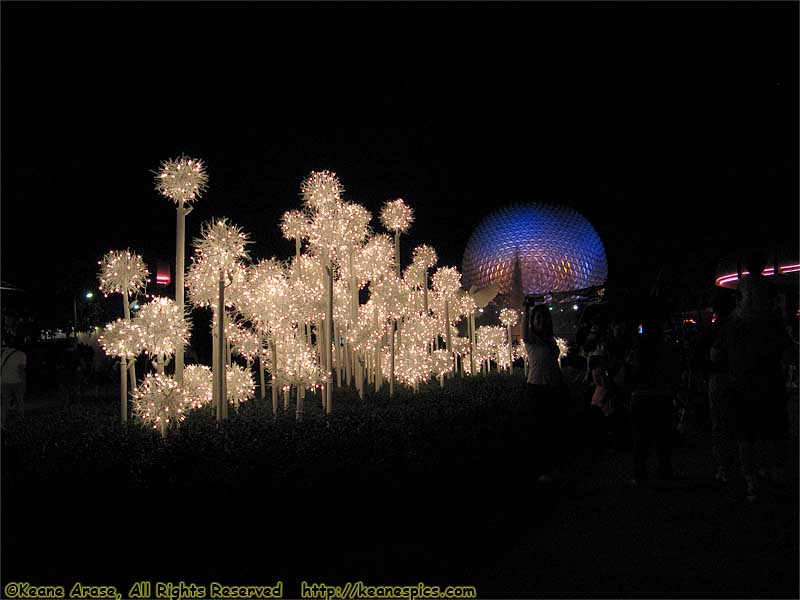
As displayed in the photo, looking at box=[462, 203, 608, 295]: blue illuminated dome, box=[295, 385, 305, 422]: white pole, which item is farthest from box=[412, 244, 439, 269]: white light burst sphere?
box=[462, 203, 608, 295]: blue illuminated dome

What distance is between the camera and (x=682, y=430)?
29.6 feet

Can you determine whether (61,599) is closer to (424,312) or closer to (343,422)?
(343,422)

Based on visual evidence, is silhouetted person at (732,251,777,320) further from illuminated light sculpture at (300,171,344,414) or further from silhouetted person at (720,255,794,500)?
illuminated light sculpture at (300,171,344,414)

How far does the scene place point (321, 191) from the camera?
953 cm

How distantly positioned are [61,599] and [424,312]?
340 inches

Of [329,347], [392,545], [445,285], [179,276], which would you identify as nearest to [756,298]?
[392,545]

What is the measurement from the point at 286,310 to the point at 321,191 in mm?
2208

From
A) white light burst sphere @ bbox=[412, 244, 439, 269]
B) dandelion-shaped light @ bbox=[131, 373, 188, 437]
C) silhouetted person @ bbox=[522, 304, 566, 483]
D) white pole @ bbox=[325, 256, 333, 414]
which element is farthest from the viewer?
white light burst sphere @ bbox=[412, 244, 439, 269]

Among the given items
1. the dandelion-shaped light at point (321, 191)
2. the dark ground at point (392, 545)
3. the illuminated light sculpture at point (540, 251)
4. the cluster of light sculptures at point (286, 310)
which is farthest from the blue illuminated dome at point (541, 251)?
the dark ground at point (392, 545)

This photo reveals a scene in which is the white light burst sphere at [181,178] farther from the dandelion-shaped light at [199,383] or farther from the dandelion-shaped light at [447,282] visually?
the dandelion-shaped light at [447,282]

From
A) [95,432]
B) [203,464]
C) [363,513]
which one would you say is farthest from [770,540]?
[95,432]

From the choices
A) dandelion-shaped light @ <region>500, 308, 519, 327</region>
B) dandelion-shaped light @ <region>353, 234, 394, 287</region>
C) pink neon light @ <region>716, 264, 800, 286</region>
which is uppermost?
pink neon light @ <region>716, 264, 800, 286</region>

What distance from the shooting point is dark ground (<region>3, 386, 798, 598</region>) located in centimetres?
389

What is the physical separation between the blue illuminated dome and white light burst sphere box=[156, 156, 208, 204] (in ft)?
67.3
